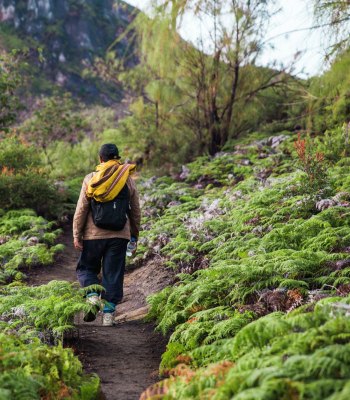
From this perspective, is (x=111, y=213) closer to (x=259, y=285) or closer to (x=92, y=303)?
(x=92, y=303)

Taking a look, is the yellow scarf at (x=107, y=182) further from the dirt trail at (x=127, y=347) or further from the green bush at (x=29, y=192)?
the green bush at (x=29, y=192)

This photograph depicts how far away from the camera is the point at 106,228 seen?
7.12 meters

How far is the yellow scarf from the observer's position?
698 cm

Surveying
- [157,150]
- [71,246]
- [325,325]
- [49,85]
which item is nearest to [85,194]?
[325,325]

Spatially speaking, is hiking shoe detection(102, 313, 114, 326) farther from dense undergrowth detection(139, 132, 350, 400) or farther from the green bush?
the green bush

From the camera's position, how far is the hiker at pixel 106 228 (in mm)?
7023

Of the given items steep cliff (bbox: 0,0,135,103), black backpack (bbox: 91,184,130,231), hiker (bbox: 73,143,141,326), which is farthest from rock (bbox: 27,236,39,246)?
steep cliff (bbox: 0,0,135,103)

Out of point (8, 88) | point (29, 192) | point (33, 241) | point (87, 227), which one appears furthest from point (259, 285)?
point (8, 88)

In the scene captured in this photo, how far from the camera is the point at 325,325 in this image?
340cm

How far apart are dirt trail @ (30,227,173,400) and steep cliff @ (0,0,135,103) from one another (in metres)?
71.5

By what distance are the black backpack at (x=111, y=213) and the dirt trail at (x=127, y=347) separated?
51.3 inches

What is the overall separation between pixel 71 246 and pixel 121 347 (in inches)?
290

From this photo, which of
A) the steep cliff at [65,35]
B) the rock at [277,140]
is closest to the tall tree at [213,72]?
the rock at [277,140]

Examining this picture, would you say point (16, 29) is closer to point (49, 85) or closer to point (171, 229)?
point (49, 85)
